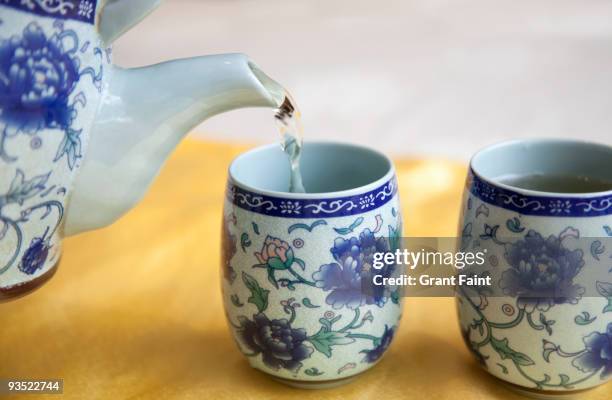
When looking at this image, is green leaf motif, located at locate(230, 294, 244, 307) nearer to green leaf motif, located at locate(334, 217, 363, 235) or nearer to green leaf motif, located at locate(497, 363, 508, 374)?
green leaf motif, located at locate(334, 217, 363, 235)

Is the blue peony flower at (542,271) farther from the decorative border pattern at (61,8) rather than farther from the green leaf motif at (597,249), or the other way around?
the decorative border pattern at (61,8)

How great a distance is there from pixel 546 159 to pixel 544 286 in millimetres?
127

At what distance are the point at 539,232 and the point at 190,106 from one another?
25cm

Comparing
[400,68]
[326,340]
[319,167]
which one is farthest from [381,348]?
[400,68]

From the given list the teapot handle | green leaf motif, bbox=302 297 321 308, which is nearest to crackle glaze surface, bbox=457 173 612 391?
green leaf motif, bbox=302 297 321 308

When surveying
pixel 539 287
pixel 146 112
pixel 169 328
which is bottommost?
pixel 169 328

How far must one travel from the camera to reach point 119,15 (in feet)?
1.70

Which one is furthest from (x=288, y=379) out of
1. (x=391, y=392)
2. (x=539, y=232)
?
(x=539, y=232)

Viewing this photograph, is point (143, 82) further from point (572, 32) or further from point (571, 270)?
point (572, 32)

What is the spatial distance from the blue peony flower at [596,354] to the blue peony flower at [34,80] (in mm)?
376

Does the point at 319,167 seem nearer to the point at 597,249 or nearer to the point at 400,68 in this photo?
the point at 597,249

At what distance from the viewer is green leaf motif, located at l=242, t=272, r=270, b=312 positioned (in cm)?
56

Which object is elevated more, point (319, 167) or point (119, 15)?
point (119, 15)

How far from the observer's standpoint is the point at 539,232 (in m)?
0.53
